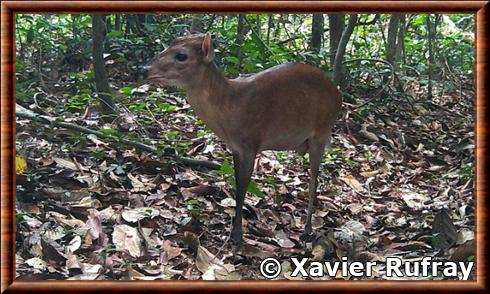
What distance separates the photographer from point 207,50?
473 cm

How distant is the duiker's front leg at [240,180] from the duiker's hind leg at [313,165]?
13.1 inches

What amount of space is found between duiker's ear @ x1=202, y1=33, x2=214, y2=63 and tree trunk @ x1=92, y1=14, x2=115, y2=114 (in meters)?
0.59

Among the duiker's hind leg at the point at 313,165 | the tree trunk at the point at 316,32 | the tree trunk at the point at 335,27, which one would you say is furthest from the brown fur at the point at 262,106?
the tree trunk at the point at 335,27

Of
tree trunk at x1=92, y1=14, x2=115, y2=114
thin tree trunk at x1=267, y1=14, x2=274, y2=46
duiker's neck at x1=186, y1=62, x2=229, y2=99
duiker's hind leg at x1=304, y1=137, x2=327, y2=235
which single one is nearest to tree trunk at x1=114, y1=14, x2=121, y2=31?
tree trunk at x1=92, y1=14, x2=115, y2=114

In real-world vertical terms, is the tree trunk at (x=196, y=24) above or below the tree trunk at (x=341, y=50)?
above

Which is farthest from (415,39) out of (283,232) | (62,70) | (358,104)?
(62,70)

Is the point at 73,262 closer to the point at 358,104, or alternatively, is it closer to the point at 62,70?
the point at 62,70

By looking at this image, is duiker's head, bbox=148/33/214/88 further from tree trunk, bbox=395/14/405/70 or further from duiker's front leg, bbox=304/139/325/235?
tree trunk, bbox=395/14/405/70

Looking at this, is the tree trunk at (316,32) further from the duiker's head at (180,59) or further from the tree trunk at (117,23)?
the tree trunk at (117,23)

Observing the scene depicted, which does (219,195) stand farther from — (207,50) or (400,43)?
(400,43)

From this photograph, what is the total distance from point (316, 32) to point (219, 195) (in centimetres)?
104

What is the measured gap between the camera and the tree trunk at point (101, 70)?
493cm

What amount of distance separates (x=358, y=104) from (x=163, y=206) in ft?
Answer: 4.11

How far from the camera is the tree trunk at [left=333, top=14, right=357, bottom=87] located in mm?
4660
